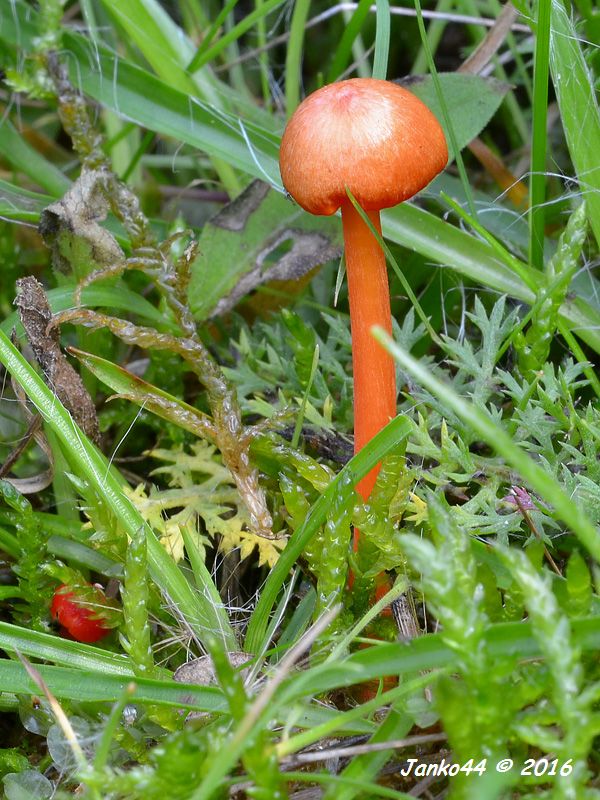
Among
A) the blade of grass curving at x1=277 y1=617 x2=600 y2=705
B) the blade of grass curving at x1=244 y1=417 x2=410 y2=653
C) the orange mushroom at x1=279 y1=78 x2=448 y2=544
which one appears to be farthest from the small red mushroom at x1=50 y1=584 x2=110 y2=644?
the orange mushroom at x1=279 y1=78 x2=448 y2=544

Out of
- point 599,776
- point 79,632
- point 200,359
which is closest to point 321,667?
point 599,776

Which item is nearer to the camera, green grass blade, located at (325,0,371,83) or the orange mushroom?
the orange mushroom

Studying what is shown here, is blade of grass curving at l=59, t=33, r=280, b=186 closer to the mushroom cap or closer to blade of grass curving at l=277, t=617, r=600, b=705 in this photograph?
the mushroom cap

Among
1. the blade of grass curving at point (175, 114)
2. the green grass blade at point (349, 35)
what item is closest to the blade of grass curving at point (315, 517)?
the blade of grass curving at point (175, 114)

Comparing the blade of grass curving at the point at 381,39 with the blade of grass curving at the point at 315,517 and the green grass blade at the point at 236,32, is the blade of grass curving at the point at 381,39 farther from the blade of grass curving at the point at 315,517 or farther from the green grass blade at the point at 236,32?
the blade of grass curving at the point at 315,517

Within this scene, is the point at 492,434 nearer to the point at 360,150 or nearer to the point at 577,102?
the point at 360,150

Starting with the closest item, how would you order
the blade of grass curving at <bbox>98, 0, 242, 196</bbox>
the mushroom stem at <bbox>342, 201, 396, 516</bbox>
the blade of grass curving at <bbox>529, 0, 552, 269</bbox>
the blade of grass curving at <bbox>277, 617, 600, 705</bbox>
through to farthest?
the blade of grass curving at <bbox>277, 617, 600, 705</bbox> → the mushroom stem at <bbox>342, 201, 396, 516</bbox> → the blade of grass curving at <bbox>529, 0, 552, 269</bbox> → the blade of grass curving at <bbox>98, 0, 242, 196</bbox>
